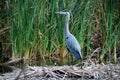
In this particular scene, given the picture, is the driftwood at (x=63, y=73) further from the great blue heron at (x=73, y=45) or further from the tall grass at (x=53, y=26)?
the tall grass at (x=53, y=26)

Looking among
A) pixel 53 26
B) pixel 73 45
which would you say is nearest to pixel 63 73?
pixel 73 45

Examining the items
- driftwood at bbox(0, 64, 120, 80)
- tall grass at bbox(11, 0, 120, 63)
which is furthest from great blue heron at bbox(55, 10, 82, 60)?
tall grass at bbox(11, 0, 120, 63)

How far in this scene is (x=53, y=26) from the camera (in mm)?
5941

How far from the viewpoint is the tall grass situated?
573 centimetres

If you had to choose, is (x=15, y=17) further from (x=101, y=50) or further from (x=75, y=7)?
(x=101, y=50)

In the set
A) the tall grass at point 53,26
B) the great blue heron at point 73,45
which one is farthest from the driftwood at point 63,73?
the tall grass at point 53,26

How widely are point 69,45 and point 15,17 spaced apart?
1016 millimetres

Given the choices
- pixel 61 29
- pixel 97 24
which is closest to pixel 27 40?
pixel 61 29

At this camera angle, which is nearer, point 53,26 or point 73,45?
point 73,45

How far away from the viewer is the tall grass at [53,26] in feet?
18.8

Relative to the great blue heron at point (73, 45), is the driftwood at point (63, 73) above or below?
below

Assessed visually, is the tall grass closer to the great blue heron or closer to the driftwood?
the great blue heron

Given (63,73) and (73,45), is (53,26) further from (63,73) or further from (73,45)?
(63,73)

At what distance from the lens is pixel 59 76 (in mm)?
5062
